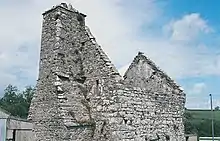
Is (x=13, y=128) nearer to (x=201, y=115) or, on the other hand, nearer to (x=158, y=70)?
(x=158, y=70)

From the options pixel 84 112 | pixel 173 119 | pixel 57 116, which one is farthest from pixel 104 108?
pixel 173 119

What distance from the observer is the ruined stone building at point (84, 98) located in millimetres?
13133

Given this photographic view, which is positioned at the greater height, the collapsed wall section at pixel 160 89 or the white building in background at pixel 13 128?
the collapsed wall section at pixel 160 89

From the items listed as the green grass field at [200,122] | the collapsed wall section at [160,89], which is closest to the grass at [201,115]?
the green grass field at [200,122]

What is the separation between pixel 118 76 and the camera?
→ 1352 centimetres

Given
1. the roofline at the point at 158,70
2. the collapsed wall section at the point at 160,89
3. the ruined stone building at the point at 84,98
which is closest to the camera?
the ruined stone building at the point at 84,98

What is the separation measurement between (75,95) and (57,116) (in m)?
1.40

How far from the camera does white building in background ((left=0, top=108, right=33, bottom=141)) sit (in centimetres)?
1144

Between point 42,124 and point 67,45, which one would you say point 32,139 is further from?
point 67,45

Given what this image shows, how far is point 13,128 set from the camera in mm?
11953

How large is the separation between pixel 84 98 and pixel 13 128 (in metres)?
3.56

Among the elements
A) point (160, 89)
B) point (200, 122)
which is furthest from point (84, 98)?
point (200, 122)

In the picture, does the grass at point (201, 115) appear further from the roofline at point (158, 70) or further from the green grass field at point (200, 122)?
the roofline at point (158, 70)

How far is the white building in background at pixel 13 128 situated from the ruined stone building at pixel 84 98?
73 centimetres
